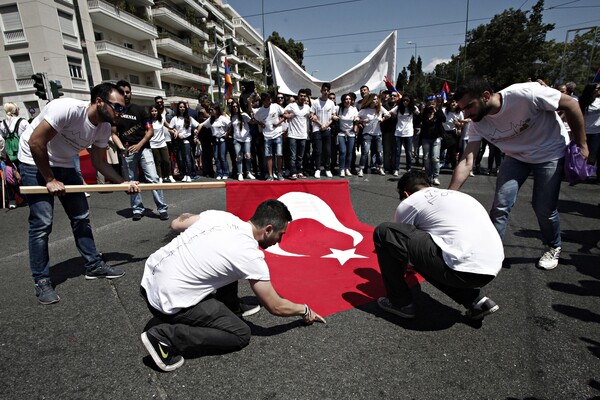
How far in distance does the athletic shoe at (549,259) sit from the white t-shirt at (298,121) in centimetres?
541

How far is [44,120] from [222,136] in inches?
217

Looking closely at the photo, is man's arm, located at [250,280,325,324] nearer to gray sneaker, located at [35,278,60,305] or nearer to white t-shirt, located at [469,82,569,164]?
gray sneaker, located at [35,278,60,305]

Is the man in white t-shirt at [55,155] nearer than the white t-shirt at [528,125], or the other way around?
the man in white t-shirt at [55,155]

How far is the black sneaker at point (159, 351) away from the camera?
1.91 metres

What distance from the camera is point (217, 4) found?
52.0m

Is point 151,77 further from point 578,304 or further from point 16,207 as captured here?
point 578,304

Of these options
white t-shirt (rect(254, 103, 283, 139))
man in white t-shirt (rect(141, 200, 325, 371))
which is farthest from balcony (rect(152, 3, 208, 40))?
man in white t-shirt (rect(141, 200, 325, 371))

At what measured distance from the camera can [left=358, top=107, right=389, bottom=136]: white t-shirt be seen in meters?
7.87

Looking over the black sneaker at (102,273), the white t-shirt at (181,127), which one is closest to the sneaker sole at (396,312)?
the black sneaker at (102,273)

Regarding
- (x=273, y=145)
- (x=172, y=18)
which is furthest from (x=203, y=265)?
(x=172, y=18)

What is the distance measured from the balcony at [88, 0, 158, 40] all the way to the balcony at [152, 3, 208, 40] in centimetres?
374

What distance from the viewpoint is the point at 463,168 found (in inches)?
121

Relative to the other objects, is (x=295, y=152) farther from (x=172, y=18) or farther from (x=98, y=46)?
(x=172, y=18)

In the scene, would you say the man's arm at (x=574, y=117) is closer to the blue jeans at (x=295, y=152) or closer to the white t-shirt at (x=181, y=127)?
the blue jeans at (x=295, y=152)
